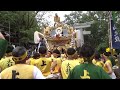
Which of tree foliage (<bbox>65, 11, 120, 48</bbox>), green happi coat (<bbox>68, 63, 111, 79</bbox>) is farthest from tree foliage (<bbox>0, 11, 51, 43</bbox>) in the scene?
green happi coat (<bbox>68, 63, 111, 79</bbox>)

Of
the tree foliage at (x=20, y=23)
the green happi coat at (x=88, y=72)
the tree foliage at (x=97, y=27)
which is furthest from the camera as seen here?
the tree foliage at (x=97, y=27)

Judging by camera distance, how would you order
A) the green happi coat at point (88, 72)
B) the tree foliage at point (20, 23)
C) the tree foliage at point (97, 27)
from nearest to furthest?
the green happi coat at point (88, 72) → the tree foliage at point (20, 23) → the tree foliage at point (97, 27)

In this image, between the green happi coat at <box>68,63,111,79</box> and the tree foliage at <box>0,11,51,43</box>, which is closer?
the green happi coat at <box>68,63,111,79</box>

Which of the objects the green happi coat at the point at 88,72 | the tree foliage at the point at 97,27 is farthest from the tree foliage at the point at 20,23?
the green happi coat at the point at 88,72

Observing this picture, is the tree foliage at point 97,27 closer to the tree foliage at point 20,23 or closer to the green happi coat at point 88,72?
the tree foliage at point 20,23

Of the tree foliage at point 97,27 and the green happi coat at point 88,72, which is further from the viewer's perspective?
the tree foliage at point 97,27

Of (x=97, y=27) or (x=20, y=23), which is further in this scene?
(x=97, y=27)

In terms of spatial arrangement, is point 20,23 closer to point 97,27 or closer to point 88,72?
point 97,27

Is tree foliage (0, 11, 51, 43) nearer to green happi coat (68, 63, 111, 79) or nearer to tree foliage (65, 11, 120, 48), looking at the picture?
tree foliage (65, 11, 120, 48)

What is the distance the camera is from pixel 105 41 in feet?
126

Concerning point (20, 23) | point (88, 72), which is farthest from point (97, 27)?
point (88, 72)

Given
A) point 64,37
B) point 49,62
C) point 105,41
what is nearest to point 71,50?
point 49,62
